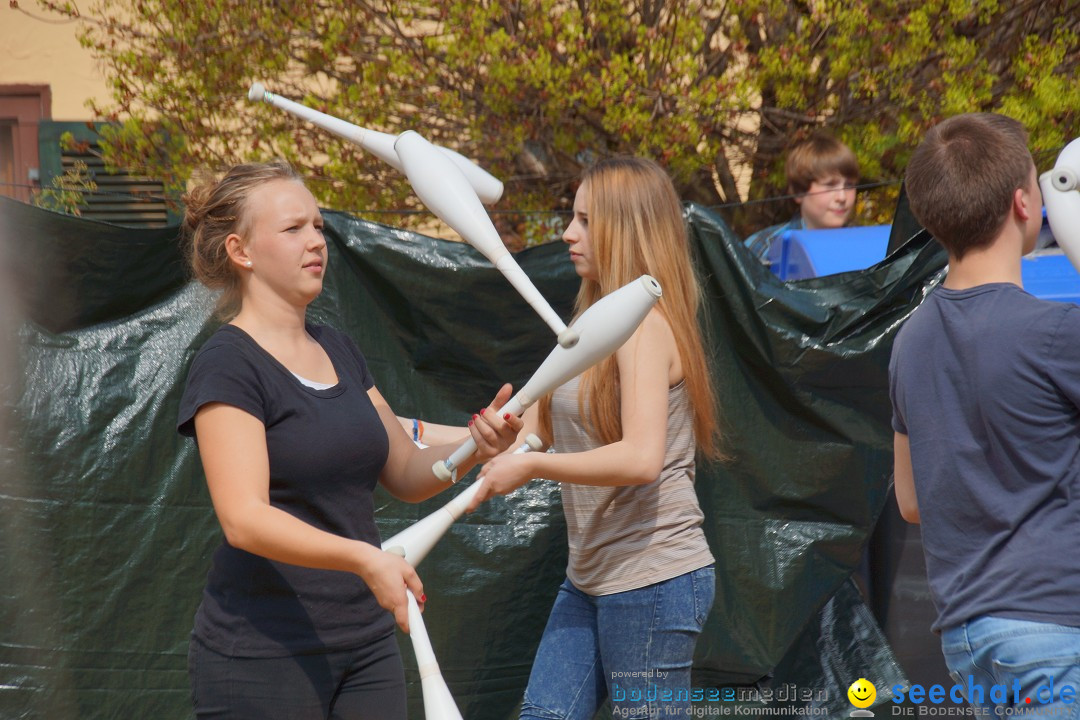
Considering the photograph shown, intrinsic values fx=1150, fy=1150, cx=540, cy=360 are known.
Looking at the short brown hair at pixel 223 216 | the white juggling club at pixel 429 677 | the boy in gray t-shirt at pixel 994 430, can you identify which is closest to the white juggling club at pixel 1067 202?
the boy in gray t-shirt at pixel 994 430

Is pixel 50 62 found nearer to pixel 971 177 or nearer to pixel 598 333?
pixel 598 333

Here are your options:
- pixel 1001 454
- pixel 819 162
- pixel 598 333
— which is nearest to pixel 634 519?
pixel 598 333

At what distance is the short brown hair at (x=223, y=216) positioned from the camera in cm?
222

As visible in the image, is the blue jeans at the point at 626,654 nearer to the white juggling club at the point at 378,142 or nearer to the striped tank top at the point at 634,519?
the striped tank top at the point at 634,519

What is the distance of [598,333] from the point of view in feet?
6.86

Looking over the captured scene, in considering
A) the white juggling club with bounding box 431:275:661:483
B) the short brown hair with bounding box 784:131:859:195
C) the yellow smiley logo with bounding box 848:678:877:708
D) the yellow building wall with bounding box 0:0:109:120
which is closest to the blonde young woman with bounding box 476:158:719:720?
the white juggling club with bounding box 431:275:661:483

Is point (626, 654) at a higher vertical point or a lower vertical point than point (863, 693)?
higher

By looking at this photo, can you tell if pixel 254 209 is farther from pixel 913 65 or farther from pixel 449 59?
pixel 913 65

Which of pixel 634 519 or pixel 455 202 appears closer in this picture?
pixel 455 202

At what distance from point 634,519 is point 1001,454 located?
812 millimetres

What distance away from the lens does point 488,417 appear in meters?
2.19

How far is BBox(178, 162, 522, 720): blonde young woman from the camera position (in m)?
1.91

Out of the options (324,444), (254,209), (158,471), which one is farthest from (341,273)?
(324,444)

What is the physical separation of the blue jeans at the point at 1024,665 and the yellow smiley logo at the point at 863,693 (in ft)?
4.26
